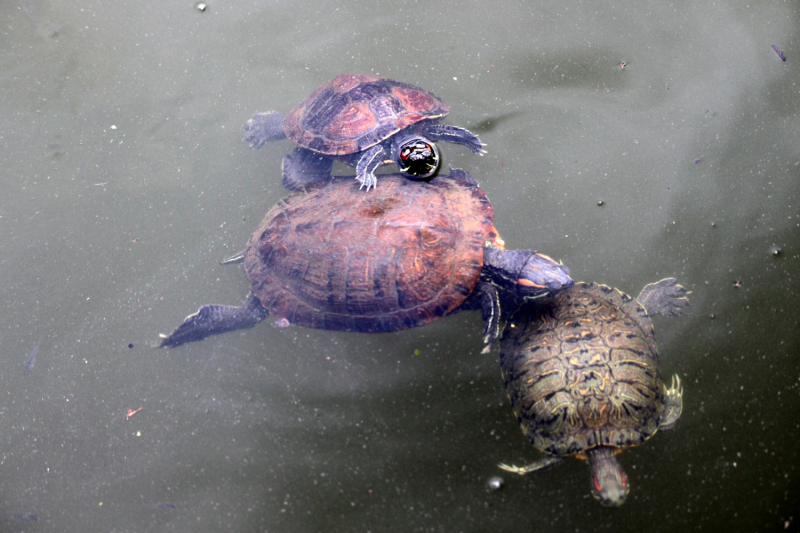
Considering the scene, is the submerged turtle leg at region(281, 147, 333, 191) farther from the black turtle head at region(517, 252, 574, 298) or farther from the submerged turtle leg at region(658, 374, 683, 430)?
the submerged turtle leg at region(658, 374, 683, 430)

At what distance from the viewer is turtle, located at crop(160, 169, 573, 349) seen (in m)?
2.43

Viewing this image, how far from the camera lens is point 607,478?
7.04 feet

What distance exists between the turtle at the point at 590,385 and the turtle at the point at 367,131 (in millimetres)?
1378

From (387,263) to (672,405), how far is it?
6.11ft

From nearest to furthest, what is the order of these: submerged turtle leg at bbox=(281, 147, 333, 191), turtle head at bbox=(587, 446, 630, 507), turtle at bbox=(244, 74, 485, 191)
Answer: turtle head at bbox=(587, 446, 630, 507), turtle at bbox=(244, 74, 485, 191), submerged turtle leg at bbox=(281, 147, 333, 191)

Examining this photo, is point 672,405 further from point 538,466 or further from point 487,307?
point 487,307

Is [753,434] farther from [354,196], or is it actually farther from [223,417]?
[223,417]

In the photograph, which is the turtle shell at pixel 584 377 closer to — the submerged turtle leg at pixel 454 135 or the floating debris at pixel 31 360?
the submerged turtle leg at pixel 454 135

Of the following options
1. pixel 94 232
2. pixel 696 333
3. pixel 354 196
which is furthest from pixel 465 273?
pixel 94 232

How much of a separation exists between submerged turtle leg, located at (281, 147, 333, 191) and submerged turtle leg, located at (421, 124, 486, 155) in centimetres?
80

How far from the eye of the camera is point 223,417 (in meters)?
2.62

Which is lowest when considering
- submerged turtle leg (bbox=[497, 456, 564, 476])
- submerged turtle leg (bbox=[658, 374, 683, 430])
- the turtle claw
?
the turtle claw

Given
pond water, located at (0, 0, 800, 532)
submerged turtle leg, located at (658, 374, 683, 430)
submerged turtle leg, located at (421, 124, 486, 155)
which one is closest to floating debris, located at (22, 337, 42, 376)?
pond water, located at (0, 0, 800, 532)

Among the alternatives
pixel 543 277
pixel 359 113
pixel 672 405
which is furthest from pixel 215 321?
pixel 672 405
